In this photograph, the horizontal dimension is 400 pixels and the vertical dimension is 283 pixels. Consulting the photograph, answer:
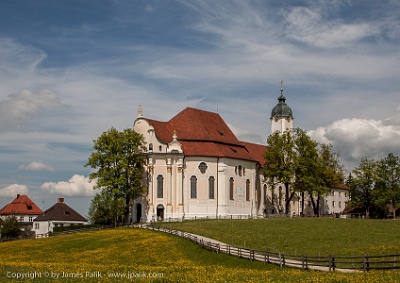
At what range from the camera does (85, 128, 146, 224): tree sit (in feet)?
255

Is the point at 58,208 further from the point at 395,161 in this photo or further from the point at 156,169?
the point at 395,161

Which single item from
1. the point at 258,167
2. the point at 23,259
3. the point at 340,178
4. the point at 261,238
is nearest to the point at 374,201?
the point at 340,178

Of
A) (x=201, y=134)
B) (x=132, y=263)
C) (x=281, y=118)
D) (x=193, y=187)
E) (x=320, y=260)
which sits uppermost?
(x=281, y=118)

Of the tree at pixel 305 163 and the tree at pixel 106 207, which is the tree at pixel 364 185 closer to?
the tree at pixel 305 163

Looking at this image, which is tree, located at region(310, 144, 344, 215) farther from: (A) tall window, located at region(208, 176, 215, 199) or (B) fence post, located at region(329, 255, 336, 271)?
(B) fence post, located at region(329, 255, 336, 271)

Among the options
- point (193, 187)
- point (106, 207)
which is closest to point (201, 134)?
point (193, 187)

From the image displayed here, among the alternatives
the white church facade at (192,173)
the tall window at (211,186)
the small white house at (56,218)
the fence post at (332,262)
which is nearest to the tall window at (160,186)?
the white church facade at (192,173)

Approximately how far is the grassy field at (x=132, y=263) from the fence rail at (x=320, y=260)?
0.71 m

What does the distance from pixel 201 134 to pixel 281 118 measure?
2643cm

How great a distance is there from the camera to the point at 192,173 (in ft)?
275

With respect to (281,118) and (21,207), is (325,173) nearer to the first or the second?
(281,118)

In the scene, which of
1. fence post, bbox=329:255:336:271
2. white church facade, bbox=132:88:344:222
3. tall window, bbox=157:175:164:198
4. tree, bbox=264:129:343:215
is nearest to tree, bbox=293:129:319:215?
tree, bbox=264:129:343:215

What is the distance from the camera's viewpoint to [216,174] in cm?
8469

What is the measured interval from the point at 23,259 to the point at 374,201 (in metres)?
67.7
